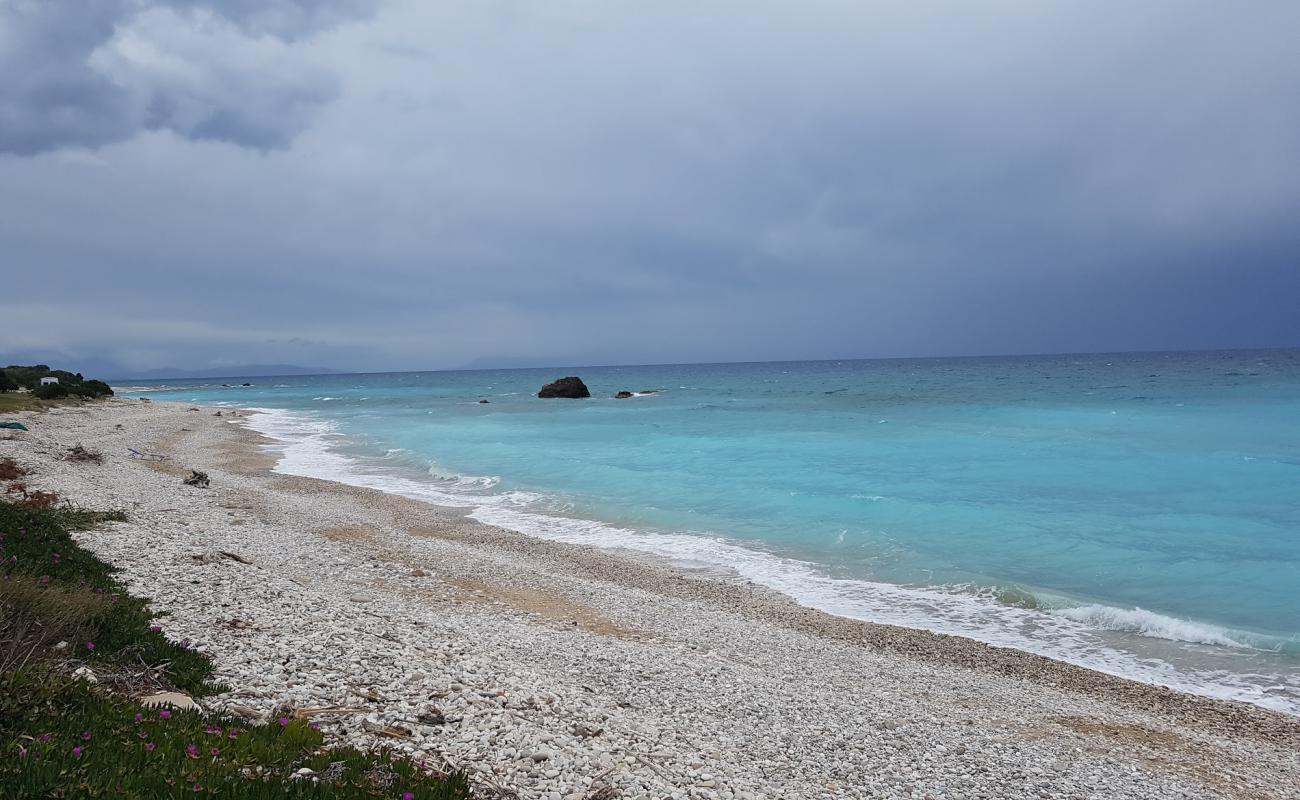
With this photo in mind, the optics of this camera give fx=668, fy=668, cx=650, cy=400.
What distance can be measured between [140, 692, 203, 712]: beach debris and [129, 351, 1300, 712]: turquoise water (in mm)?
12731

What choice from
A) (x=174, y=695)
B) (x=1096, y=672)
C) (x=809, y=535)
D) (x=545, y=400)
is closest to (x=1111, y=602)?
(x=1096, y=672)

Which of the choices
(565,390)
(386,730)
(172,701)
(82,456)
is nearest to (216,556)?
(172,701)

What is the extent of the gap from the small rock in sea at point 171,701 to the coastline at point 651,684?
530 millimetres

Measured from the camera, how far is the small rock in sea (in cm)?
582

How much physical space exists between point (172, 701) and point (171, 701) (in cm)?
2

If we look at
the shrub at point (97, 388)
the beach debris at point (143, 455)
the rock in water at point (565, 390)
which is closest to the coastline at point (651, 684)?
the beach debris at point (143, 455)

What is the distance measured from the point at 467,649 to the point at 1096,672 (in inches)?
437

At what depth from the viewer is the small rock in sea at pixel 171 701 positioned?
19.1ft

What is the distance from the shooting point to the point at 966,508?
1019 inches

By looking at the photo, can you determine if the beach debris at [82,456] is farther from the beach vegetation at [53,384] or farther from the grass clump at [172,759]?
the beach vegetation at [53,384]

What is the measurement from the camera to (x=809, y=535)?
2214 cm

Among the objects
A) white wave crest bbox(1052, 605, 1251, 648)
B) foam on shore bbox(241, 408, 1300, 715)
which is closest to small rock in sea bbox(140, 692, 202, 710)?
foam on shore bbox(241, 408, 1300, 715)

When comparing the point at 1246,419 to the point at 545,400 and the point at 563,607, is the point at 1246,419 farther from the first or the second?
the point at 545,400

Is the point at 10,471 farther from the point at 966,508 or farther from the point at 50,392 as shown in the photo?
the point at 50,392
